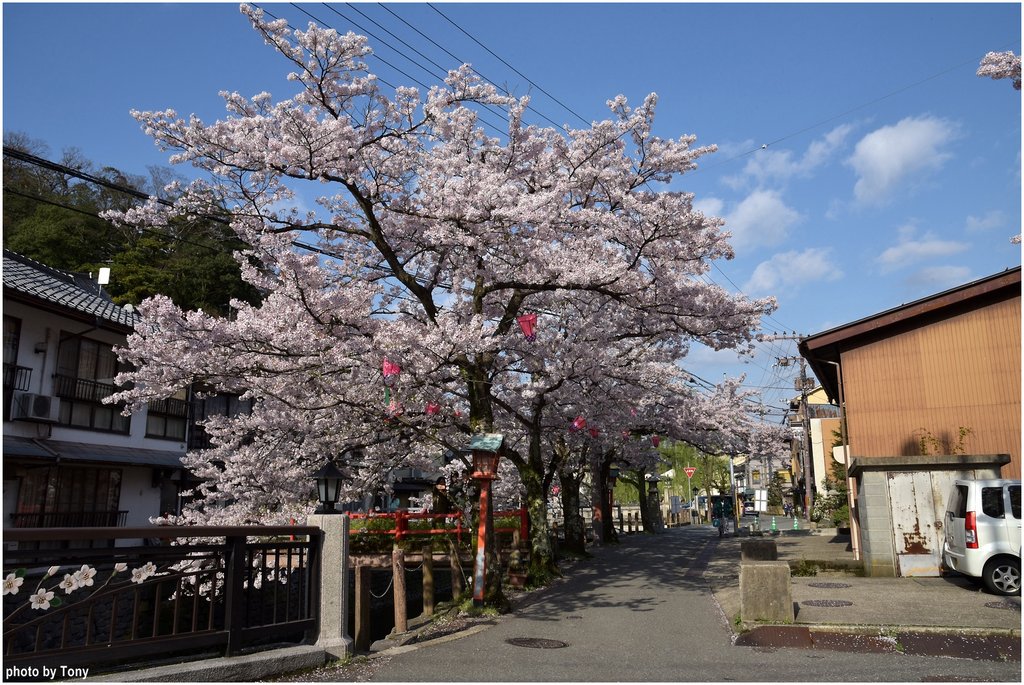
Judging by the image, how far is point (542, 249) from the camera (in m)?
13.9

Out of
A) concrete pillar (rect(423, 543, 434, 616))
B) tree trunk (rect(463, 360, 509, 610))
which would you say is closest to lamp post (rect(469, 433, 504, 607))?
tree trunk (rect(463, 360, 509, 610))

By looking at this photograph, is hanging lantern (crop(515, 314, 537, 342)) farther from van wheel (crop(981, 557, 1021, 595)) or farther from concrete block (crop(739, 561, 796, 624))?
van wheel (crop(981, 557, 1021, 595))

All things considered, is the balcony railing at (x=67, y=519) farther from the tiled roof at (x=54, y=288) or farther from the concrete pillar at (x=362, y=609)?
the concrete pillar at (x=362, y=609)

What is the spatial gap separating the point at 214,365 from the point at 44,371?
1081 cm

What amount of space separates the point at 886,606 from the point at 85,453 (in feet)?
69.8

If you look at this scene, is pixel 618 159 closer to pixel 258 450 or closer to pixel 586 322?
pixel 586 322

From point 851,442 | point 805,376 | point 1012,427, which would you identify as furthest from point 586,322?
point 805,376

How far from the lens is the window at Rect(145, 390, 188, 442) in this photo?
86.8 feet

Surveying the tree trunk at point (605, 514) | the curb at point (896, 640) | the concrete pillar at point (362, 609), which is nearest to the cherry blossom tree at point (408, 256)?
the concrete pillar at point (362, 609)

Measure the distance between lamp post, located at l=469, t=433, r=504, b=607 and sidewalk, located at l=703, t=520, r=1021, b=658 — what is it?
13.7ft

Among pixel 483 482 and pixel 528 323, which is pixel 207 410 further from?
pixel 483 482

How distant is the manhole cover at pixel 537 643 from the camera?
10.1 meters

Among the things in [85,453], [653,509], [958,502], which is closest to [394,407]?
[958,502]

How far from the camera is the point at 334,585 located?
360 inches
